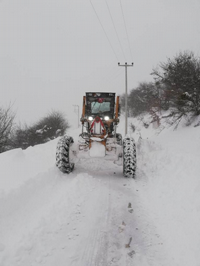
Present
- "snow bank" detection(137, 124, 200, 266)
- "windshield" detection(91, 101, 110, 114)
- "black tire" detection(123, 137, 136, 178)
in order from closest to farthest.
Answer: "snow bank" detection(137, 124, 200, 266) < "black tire" detection(123, 137, 136, 178) < "windshield" detection(91, 101, 110, 114)

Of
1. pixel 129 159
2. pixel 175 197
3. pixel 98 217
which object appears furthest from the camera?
pixel 129 159

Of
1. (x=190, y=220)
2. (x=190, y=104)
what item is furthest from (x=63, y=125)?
Answer: (x=190, y=220)

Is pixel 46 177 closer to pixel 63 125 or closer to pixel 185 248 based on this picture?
pixel 185 248

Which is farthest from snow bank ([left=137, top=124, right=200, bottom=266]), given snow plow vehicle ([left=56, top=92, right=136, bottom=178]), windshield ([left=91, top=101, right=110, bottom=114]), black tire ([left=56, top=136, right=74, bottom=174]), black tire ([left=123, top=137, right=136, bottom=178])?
windshield ([left=91, top=101, right=110, bottom=114])

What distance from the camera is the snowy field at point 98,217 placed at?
279 centimetres

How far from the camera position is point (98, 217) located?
393cm

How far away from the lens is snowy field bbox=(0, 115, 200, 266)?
279 centimetres

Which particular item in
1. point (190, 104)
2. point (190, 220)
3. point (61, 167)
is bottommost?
point (190, 220)

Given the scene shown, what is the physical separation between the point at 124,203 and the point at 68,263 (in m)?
2.24

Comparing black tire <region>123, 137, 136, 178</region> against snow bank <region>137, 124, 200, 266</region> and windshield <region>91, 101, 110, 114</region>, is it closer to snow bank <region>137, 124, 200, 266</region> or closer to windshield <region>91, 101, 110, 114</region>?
snow bank <region>137, 124, 200, 266</region>

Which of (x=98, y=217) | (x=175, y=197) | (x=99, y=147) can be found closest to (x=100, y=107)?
(x=99, y=147)

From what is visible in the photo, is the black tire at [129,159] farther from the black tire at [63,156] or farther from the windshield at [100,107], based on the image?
the windshield at [100,107]

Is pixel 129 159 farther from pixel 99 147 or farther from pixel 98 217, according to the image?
pixel 98 217

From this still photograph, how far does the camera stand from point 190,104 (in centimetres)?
1080
